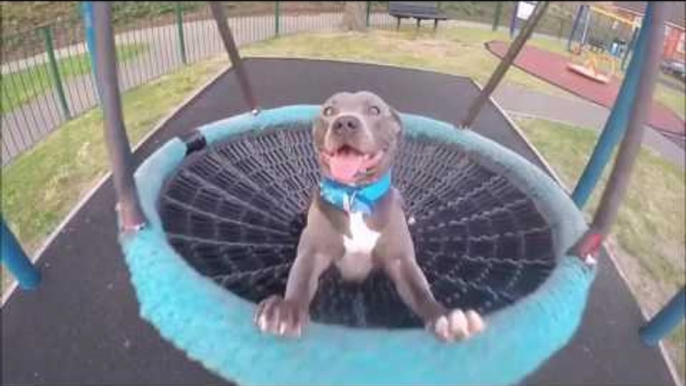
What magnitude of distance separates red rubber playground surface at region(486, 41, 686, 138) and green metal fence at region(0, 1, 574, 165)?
88 centimetres

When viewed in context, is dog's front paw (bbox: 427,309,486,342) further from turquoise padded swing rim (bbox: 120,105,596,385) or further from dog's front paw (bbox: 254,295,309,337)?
dog's front paw (bbox: 254,295,309,337)

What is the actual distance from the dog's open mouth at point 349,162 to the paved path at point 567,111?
18.3 ft

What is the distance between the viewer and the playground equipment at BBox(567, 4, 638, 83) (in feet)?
26.7

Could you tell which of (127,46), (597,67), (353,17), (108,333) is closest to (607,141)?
(108,333)

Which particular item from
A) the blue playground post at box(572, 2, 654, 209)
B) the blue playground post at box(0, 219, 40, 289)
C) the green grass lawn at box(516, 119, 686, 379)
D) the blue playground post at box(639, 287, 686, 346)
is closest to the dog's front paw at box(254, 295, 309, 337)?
the blue playground post at box(572, 2, 654, 209)

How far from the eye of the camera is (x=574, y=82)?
348 inches

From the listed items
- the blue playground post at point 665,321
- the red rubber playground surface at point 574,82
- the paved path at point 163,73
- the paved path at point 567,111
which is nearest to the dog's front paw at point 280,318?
the blue playground post at point 665,321

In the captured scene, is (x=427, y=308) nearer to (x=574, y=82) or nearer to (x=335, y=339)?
(x=335, y=339)

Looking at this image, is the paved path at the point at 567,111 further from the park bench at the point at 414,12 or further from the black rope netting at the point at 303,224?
the black rope netting at the point at 303,224

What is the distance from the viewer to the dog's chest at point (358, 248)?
1.81 meters

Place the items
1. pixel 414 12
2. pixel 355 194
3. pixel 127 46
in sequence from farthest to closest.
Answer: pixel 414 12
pixel 127 46
pixel 355 194

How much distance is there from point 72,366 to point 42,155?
293 centimetres

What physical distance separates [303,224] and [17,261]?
1774 mm

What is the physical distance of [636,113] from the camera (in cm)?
135
